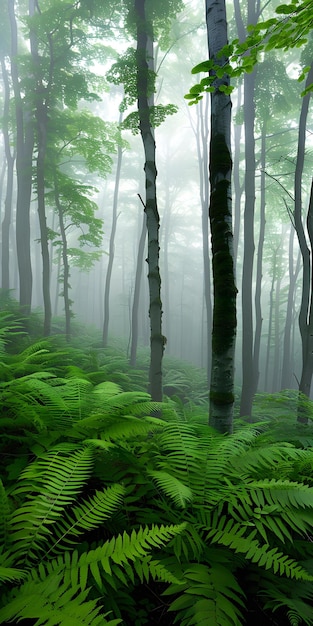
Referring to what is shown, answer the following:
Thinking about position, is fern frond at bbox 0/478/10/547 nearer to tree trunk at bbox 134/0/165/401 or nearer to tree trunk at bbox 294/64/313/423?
tree trunk at bbox 134/0/165/401

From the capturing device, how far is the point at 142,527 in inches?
59.0

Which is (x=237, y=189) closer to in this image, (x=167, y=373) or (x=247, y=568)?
(x=167, y=373)

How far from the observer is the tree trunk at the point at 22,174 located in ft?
34.6

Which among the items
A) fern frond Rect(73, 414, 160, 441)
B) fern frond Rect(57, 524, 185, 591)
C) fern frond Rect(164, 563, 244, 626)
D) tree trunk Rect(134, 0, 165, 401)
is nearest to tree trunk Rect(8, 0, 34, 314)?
tree trunk Rect(134, 0, 165, 401)

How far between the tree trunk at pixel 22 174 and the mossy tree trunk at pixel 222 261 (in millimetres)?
9662

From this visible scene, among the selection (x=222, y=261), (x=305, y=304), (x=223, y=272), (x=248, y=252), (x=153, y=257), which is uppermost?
(x=248, y=252)

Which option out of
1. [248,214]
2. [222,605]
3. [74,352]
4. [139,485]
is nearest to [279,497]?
[222,605]

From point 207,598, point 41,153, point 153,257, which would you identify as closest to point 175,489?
point 207,598

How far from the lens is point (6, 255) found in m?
13.6

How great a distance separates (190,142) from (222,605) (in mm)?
28192

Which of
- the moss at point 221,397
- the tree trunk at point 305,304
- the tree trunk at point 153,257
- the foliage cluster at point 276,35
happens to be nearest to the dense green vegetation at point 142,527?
the moss at point 221,397

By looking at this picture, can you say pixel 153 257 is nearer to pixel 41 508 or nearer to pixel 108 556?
pixel 41 508

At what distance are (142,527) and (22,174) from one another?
39.0 ft

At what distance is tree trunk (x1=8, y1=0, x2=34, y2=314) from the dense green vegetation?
392 inches
